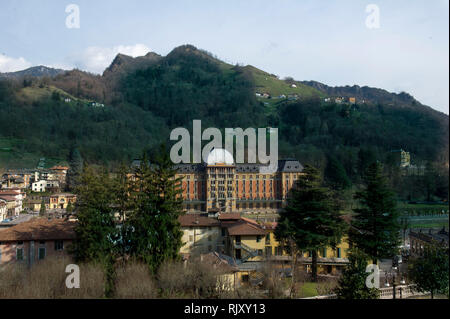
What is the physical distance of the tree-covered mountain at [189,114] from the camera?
83.4 m

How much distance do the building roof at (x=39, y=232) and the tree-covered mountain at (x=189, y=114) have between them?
67.1 ft

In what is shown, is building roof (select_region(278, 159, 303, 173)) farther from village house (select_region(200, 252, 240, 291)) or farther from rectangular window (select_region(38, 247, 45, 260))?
village house (select_region(200, 252, 240, 291))

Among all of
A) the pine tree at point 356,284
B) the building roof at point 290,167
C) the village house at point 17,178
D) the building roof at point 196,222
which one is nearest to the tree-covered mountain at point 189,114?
the building roof at point 290,167

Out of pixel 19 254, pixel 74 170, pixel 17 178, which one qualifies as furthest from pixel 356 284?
pixel 17 178

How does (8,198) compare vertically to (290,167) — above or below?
below

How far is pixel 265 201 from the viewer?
67938 millimetres

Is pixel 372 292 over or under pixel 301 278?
over

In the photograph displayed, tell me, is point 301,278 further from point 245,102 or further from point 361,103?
point 245,102

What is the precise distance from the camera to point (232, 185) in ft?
219

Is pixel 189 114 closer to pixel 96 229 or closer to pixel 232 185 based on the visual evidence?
pixel 232 185

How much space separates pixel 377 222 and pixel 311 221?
148 inches
